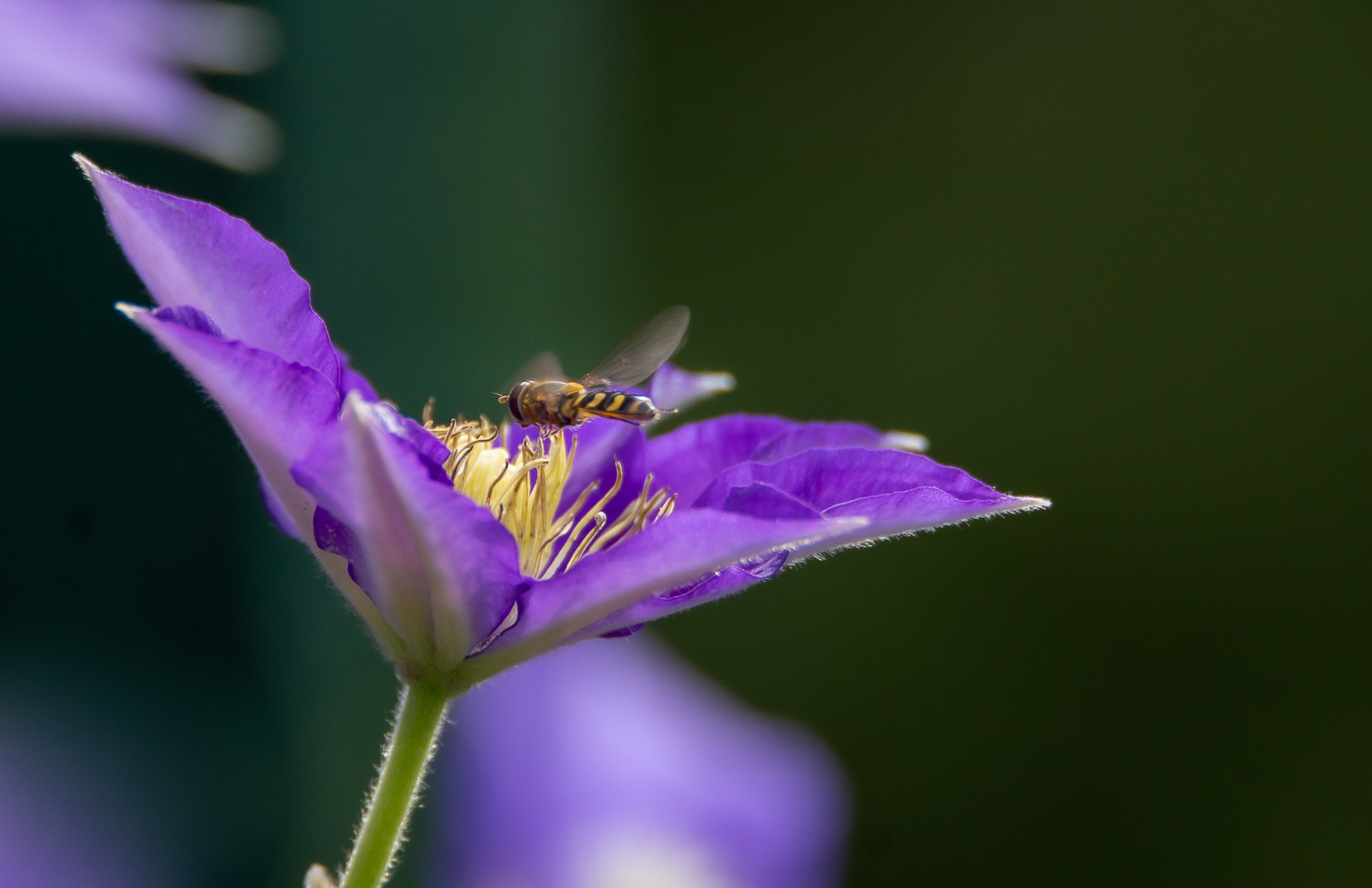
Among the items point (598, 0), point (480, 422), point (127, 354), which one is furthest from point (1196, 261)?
point (480, 422)

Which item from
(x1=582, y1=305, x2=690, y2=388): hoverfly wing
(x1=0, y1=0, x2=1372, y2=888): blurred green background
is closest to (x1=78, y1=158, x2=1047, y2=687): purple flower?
(x1=582, y1=305, x2=690, y2=388): hoverfly wing

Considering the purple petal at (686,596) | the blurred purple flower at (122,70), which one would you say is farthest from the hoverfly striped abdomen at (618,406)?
the blurred purple flower at (122,70)

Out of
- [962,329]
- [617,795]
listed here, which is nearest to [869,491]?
[617,795]

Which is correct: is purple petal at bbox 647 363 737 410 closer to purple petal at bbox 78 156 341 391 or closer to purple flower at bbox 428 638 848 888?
purple petal at bbox 78 156 341 391

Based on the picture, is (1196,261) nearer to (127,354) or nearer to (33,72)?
(127,354)

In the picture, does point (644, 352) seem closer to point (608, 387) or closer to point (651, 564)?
point (608, 387)

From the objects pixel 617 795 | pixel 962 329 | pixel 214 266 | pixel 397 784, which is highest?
pixel 214 266
